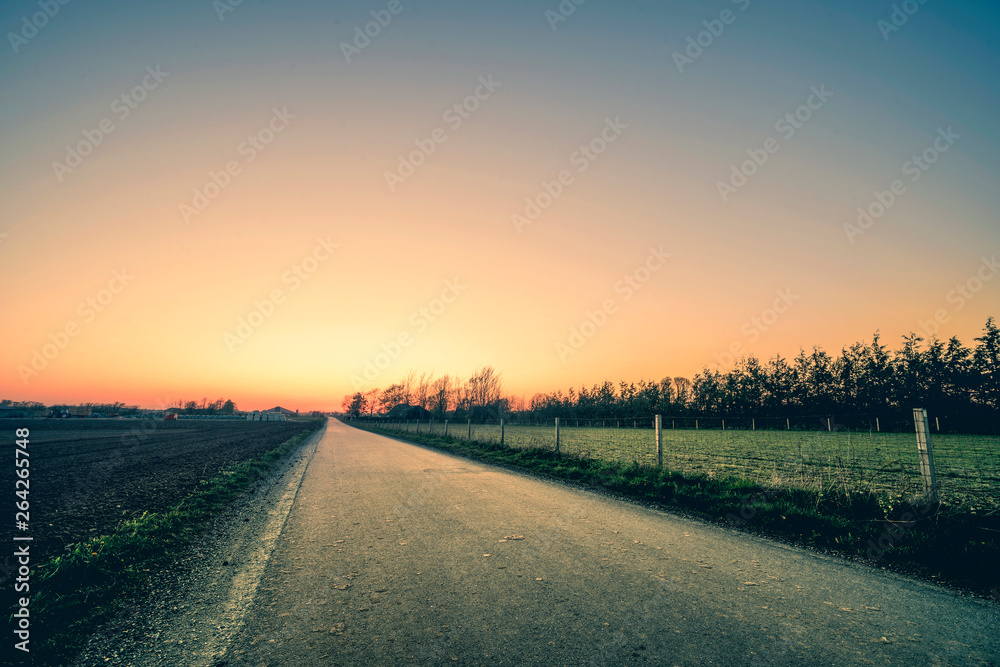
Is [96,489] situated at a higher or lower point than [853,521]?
lower

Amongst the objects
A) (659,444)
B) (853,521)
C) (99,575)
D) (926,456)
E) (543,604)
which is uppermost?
(926,456)

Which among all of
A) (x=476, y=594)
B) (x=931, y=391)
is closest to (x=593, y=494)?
(x=476, y=594)

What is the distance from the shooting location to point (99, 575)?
4328 millimetres

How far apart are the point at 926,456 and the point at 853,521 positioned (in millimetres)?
1487

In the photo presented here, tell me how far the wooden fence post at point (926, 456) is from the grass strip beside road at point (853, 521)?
320 mm

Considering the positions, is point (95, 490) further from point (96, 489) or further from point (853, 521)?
point (853, 521)

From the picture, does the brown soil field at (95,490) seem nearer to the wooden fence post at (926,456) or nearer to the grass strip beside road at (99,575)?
the grass strip beside road at (99,575)

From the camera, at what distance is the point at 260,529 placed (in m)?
6.22

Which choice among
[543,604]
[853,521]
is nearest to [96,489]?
[543,604]

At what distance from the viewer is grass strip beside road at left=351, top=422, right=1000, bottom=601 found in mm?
4719

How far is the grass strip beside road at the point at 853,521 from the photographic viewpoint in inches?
186

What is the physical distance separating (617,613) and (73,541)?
7.04 meters

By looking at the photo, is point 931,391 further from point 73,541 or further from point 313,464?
point 73,541

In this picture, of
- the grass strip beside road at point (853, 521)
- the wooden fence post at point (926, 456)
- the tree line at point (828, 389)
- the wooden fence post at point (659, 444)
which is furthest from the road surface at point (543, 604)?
the tree line at point (828, 389)
